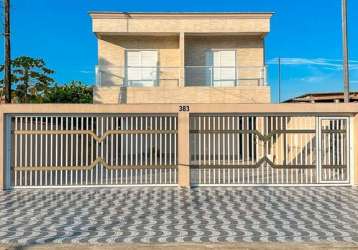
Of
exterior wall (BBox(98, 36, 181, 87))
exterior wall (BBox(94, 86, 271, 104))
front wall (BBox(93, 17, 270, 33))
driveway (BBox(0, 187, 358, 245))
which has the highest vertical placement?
front wall (BBox(93, 17, 270, 33))

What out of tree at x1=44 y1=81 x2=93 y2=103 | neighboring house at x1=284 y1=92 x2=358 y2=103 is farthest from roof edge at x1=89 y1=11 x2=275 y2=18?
tree at x1=44 y1=81 x2=93 y2=103

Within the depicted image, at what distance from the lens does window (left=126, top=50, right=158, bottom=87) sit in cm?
2120

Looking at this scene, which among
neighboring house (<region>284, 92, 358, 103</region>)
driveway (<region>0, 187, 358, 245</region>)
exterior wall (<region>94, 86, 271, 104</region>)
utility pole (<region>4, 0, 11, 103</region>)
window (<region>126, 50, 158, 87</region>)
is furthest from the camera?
neighboring house (<region>284, 92, 358, 103</region>)

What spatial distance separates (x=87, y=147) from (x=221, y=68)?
402 inches

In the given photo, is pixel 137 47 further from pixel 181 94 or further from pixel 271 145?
pixel 271 145

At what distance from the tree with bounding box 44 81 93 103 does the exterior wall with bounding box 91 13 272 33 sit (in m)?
14.3

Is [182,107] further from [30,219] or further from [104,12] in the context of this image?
[104,12]

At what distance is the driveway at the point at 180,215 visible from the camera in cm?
728

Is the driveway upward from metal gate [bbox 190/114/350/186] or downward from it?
downward

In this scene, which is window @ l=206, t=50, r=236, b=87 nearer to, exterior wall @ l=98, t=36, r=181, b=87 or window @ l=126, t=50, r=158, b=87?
exterior wall @ l=98, t=36, r=181, b=87

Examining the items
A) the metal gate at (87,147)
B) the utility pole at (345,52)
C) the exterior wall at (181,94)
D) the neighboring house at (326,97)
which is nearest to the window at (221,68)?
the exterior wall at (181,94)

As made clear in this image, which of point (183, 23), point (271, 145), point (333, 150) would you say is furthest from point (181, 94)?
point (333, 150)

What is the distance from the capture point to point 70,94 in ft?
134

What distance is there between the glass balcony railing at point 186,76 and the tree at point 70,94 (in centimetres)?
1396
